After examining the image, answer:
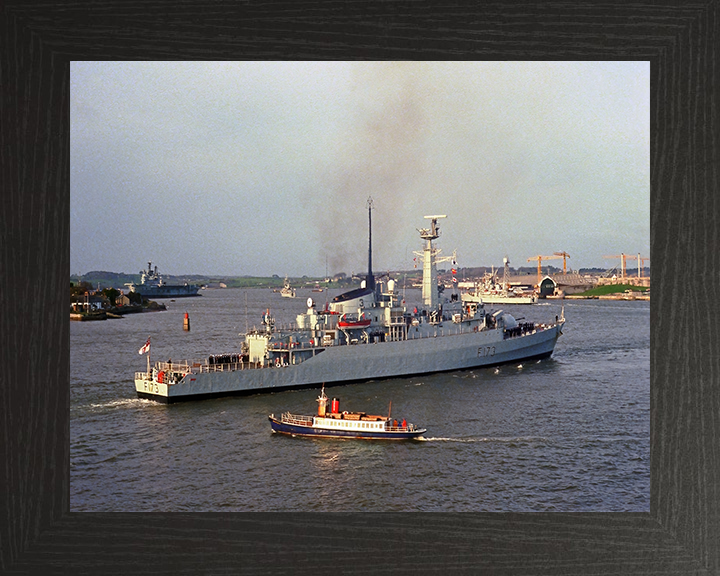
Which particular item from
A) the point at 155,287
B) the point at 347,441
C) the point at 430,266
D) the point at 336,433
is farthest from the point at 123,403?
the point at 430,266

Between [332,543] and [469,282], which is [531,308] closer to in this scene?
[469,282]

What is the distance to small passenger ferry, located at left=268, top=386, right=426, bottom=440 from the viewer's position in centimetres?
449

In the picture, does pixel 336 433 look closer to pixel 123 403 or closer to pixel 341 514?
pixel 123 403

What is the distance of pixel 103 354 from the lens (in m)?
4.75

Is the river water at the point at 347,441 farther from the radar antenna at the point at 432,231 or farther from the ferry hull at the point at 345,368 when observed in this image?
the radar antenna at the point at 432,231

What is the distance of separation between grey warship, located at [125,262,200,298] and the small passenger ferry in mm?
1110

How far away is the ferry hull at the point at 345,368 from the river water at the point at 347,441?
14cm

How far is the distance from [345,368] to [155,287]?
7.91ft


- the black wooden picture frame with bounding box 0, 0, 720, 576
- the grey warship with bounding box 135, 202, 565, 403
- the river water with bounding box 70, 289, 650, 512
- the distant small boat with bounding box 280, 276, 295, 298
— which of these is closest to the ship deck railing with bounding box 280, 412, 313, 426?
the river water with bounding box 70, 289, 650, 512

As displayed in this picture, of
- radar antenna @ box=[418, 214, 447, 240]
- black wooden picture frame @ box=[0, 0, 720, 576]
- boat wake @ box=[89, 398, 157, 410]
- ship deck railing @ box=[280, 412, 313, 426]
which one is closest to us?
black wooden picture frame @ box=[0, 0, 720, 576]

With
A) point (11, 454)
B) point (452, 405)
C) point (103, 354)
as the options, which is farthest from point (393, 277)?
point (11, 454)

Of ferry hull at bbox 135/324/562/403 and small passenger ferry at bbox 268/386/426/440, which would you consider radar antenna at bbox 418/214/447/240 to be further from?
ferry hull at bbox 135/324/562/403

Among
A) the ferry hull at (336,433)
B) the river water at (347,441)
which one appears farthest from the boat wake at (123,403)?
the ferry hull at (336,433)

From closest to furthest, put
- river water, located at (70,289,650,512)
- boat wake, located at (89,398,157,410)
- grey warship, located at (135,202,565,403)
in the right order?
river water, located at (70,289,650,512) < boat wake, located at (89,398,157,410) < grey warship, located at (135,202,565,403)
